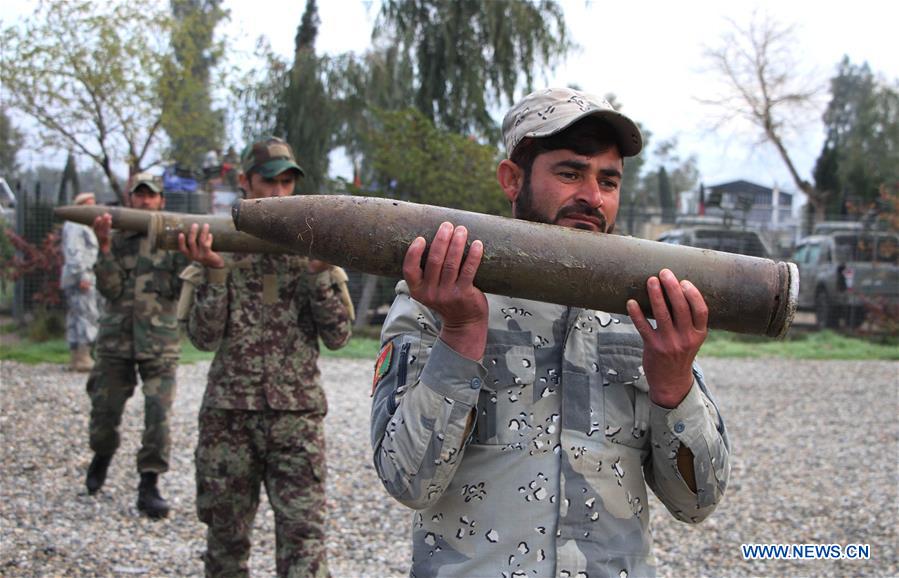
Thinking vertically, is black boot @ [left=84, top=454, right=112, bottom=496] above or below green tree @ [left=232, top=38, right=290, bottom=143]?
below

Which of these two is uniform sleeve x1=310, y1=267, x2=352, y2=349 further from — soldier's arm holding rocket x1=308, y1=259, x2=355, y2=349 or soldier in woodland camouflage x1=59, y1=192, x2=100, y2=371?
soldier in woodland camouflage x1=59, y1=192, x2=100, y2=371

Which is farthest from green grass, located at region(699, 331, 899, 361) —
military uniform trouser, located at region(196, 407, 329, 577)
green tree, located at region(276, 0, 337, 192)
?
military uniform trouser, located at region(196, 407, 329, 577)

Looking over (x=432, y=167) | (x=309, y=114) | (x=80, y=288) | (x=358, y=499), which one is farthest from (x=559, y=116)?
(x=309, y=114)

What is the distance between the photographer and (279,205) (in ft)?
7.76

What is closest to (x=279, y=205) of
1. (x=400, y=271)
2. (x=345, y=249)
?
(x=345, y=249)

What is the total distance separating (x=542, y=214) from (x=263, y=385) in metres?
2.50

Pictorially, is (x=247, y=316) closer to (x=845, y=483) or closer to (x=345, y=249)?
(x=345, y=249)

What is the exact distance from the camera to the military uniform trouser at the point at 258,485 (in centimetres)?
436

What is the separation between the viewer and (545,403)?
2.28 m

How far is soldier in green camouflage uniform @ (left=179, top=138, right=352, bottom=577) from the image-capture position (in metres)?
4.37

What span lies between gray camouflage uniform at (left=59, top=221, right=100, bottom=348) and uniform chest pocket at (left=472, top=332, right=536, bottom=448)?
10.4m

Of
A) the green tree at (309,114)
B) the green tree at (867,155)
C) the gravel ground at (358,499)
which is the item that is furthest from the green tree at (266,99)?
the green tree at (867,155)

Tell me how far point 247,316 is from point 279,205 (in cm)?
236

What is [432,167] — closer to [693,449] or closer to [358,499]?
[358,499]
